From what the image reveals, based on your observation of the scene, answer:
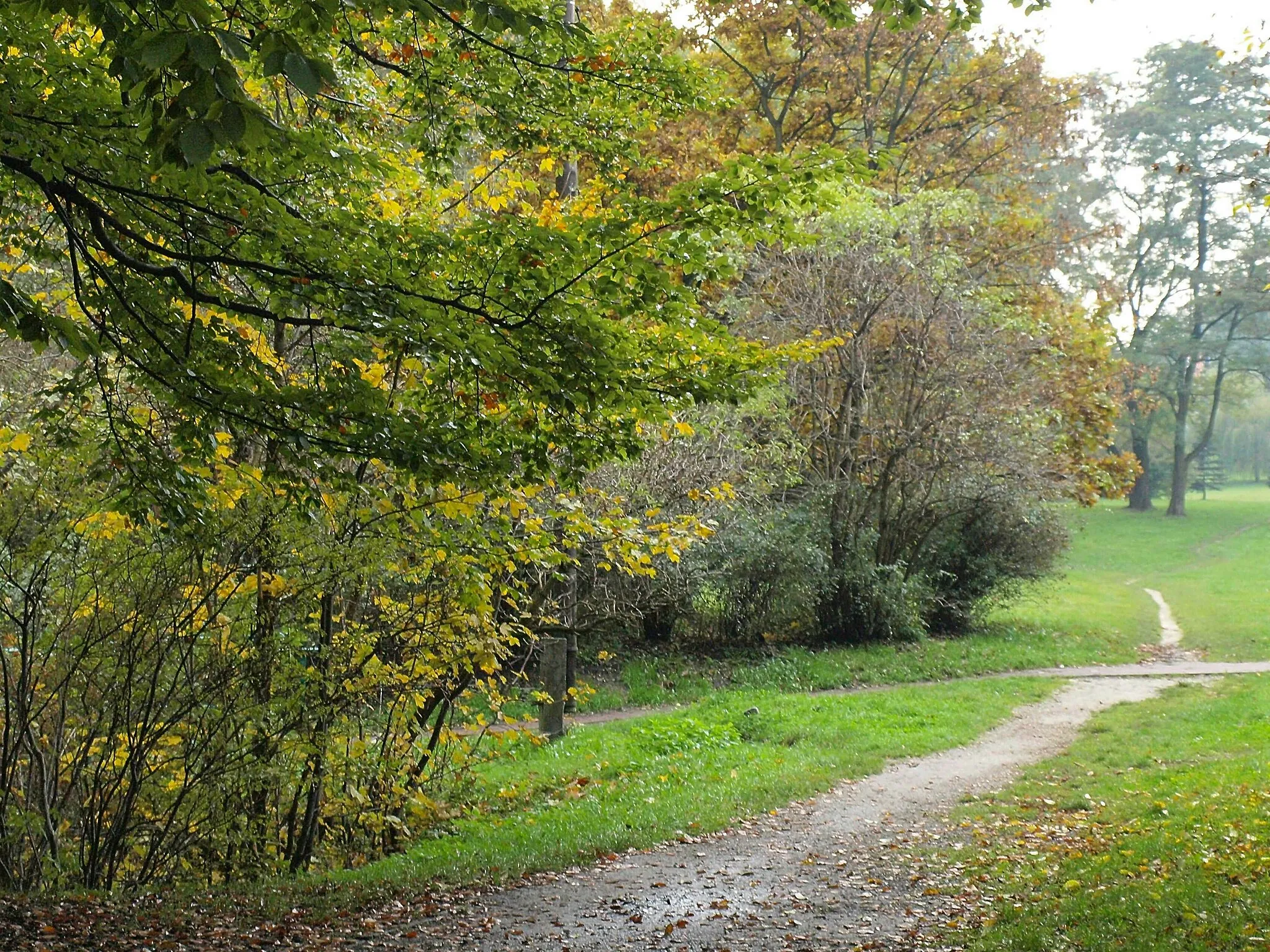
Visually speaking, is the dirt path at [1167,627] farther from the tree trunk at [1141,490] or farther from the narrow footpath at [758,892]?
the tree trunk at [1141,490]

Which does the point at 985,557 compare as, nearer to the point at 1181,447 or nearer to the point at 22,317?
the point at 22,317

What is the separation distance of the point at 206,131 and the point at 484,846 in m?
7.17

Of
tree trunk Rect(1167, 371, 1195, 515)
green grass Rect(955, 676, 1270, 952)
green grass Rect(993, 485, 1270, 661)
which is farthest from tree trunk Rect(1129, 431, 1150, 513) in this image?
green grass Rect(955, 676, 1270, 952)

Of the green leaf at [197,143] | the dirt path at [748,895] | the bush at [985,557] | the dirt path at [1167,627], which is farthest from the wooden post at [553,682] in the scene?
the dirt path at [1167,627]

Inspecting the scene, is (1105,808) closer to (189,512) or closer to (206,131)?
(189,512)

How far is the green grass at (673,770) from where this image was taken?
8.59 m

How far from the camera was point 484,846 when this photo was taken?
345 inches

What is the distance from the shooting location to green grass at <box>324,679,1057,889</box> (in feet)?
28.2

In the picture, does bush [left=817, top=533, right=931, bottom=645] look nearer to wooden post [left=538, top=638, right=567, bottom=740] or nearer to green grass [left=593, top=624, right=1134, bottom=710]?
green grass [left=593, top=624, right=1134, bottom=710]

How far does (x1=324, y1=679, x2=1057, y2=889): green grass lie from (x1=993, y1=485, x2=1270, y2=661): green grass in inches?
291

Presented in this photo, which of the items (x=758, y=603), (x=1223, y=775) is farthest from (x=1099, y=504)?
(x=1223, y=775)

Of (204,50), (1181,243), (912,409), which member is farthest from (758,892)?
(1181,243)

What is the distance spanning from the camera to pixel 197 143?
104 inches

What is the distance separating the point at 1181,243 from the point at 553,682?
41.0 m
